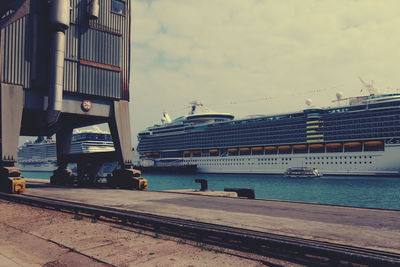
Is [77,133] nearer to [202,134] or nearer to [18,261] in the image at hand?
[202,134]

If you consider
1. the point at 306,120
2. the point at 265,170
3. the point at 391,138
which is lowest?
the point at 265,170

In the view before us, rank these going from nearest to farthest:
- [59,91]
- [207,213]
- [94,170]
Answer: [207,213] < [59,91] < [94,170]

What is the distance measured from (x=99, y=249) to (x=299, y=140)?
91.2 meters

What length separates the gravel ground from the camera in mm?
6453

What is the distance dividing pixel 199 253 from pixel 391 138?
86.5 m

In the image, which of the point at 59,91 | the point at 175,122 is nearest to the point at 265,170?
the point at 175,122

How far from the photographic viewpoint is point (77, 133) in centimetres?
13112

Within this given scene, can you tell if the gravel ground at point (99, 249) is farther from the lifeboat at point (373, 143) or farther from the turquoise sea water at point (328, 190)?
the lifeboat at point (373, 143)

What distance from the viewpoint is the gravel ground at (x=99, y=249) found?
6.45 metres

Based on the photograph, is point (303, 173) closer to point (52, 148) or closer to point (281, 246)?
point (281, 246)

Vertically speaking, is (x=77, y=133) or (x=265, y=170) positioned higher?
(x=77, y=133)

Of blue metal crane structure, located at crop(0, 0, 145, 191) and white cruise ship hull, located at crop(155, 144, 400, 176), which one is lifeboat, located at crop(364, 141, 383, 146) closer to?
white cruise ship hull, located at crop(155, 144, 400, 176)

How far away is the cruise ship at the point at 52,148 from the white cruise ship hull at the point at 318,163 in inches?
1617

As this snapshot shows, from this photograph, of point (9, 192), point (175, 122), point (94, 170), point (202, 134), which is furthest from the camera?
point (175, 122)
